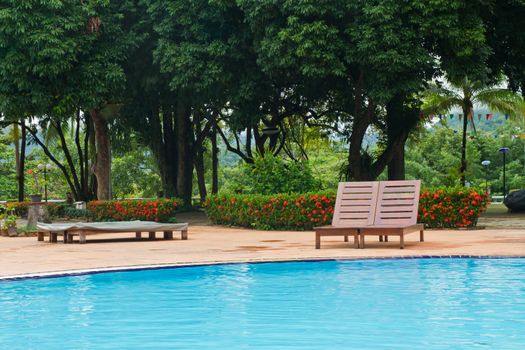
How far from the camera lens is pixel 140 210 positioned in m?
26.1

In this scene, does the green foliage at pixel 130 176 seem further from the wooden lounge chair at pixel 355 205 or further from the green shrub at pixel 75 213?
the wooden lounge chair at pixel 355 205

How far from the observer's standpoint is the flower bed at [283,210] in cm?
2136

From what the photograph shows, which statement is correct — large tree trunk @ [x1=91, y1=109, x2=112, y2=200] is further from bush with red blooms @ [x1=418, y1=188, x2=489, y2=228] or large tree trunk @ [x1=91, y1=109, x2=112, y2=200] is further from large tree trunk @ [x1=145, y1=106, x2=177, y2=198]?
bush with red blooms @ [x1=418, y1=188, x2=489, y2=228]

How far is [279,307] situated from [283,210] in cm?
1259

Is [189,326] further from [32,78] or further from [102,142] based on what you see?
[102,142]

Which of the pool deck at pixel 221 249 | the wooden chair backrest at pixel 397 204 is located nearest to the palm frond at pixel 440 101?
the pool deck at pixel 221 249

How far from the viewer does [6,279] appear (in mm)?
11125

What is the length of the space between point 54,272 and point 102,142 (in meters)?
20.9

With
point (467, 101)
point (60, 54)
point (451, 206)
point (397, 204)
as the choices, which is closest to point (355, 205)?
point (397, 204)

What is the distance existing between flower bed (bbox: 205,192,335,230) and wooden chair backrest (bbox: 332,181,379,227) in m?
4.54

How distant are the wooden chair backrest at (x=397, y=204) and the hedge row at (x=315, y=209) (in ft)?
13.6

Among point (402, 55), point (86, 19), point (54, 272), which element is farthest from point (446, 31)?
point (54, 272)

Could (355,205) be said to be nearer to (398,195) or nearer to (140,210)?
(398,195)

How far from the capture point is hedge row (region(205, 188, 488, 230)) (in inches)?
810
